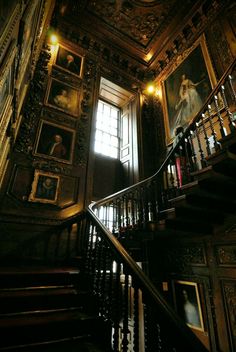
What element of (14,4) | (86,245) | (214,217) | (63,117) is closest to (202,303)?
(214,217)

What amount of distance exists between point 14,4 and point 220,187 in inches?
122

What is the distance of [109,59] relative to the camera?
8.02m

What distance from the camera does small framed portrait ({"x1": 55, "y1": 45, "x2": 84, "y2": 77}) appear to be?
6.62 meters

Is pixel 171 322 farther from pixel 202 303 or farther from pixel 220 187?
pixel 202 303

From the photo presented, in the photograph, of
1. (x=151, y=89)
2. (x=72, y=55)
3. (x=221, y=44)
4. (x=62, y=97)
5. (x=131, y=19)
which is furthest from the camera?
Result: (x=151, y=89)

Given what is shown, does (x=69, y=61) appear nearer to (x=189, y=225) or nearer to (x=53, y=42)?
(x=53, y=42)

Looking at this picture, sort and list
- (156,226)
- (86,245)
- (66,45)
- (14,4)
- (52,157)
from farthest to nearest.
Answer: (66,45) < (52,157) < (156,226) < (86,245) < (14,4)

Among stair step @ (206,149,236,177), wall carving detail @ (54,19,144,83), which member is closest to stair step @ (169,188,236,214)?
stair step @ (206,149,236,177)

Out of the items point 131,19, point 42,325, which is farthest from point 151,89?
point 42,325

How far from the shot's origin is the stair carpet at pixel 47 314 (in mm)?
1792

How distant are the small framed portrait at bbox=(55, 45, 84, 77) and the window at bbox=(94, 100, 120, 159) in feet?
5.07

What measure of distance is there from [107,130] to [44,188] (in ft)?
12.4

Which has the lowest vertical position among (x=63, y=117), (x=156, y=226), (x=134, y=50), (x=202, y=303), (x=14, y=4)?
(x=202, y=303)

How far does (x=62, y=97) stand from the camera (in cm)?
616
